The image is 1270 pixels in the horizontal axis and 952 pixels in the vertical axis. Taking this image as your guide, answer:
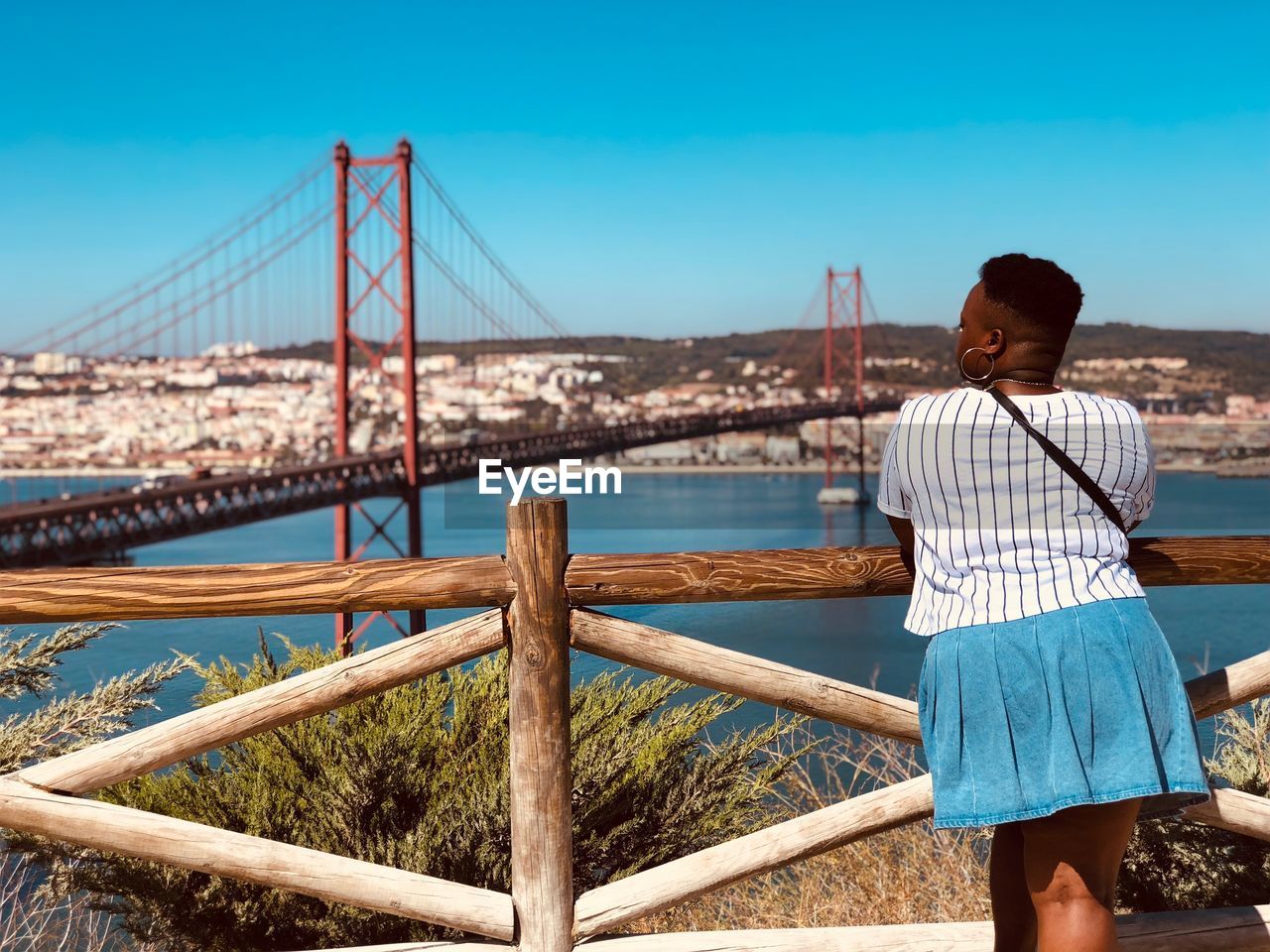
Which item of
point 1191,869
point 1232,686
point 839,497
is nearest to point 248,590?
point 1232,686

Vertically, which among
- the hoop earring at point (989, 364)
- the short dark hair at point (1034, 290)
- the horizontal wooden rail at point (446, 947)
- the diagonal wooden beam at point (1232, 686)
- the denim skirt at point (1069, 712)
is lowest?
the horizontal wooden rail at point (446, 947)

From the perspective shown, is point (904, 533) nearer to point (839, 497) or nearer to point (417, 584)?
point (417, 584)

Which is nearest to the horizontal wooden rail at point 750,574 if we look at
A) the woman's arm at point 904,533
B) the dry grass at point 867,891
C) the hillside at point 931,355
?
the woman's arm at point 904,533

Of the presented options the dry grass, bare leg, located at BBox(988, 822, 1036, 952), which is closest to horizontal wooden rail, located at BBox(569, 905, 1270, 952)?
bare leg, located at BBox(988, 822, 1036, 952)

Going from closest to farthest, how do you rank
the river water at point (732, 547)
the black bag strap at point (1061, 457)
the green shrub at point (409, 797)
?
1. the black bag strap at point (1061, 457)
2. the green shrub at point (409, 797)
3. the river water at point (732, 547)

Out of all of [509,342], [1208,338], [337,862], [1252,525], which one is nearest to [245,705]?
[337,862]

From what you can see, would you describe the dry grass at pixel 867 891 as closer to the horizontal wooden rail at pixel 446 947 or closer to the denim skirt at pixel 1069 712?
the horizontal wooden rail at pixel 446 947

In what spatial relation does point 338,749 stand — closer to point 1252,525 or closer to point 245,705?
point 245,705
